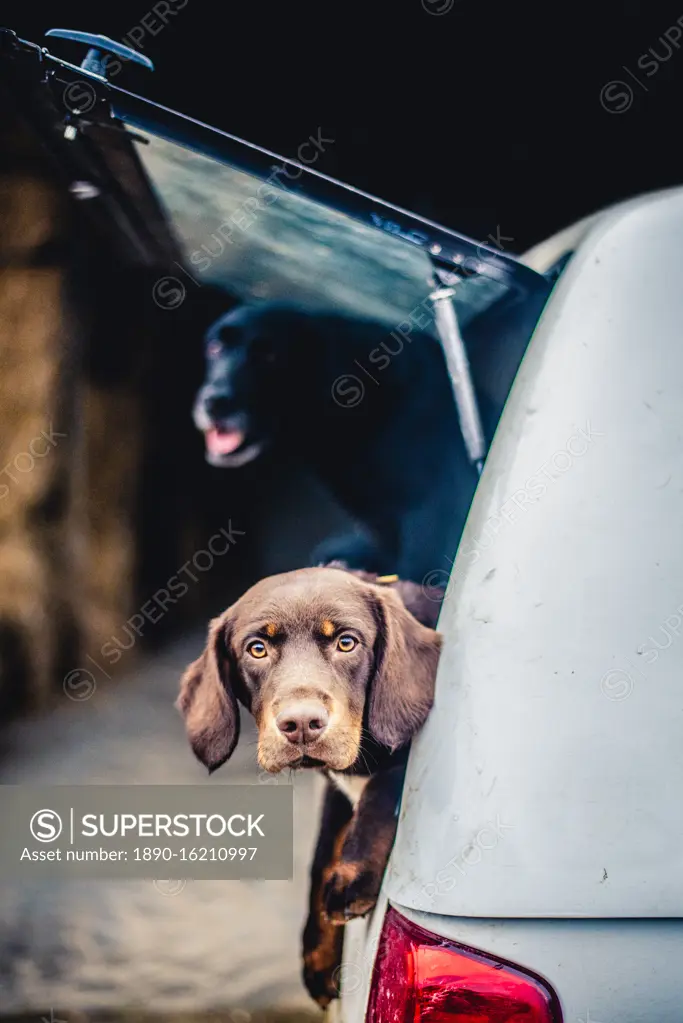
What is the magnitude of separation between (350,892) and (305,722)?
0.33 meters

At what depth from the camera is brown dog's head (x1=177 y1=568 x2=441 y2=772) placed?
1.53 meters

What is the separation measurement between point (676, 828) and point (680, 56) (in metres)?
2.64

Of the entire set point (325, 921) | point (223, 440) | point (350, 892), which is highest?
point (223, 440)

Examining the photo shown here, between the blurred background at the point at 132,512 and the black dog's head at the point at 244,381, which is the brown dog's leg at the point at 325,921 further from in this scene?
the black dog's head at the point at 244,381

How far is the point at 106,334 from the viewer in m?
1.68

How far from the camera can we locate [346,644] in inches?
63.4

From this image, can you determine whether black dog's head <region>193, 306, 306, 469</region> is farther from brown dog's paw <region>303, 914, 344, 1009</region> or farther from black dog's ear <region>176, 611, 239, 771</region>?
brown dog's paw <region>303, 914, 344, 1009</region>

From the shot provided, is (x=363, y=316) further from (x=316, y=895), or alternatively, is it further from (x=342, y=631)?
(x=316, y=895)

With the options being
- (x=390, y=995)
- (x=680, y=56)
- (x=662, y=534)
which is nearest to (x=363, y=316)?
(x=662, y=534)

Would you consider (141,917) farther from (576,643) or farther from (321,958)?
(576,643)

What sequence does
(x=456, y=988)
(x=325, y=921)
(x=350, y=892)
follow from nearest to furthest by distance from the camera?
(x=456, y=988)
(x=350, y=892)
(x=325, y=921)

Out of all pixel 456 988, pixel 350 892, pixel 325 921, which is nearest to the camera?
pixel 456 988

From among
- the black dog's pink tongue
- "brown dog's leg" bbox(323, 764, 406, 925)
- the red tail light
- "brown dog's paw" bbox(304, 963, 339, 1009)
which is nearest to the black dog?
the black dog's pink tongue

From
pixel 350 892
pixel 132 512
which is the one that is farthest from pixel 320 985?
pixel 132 512
